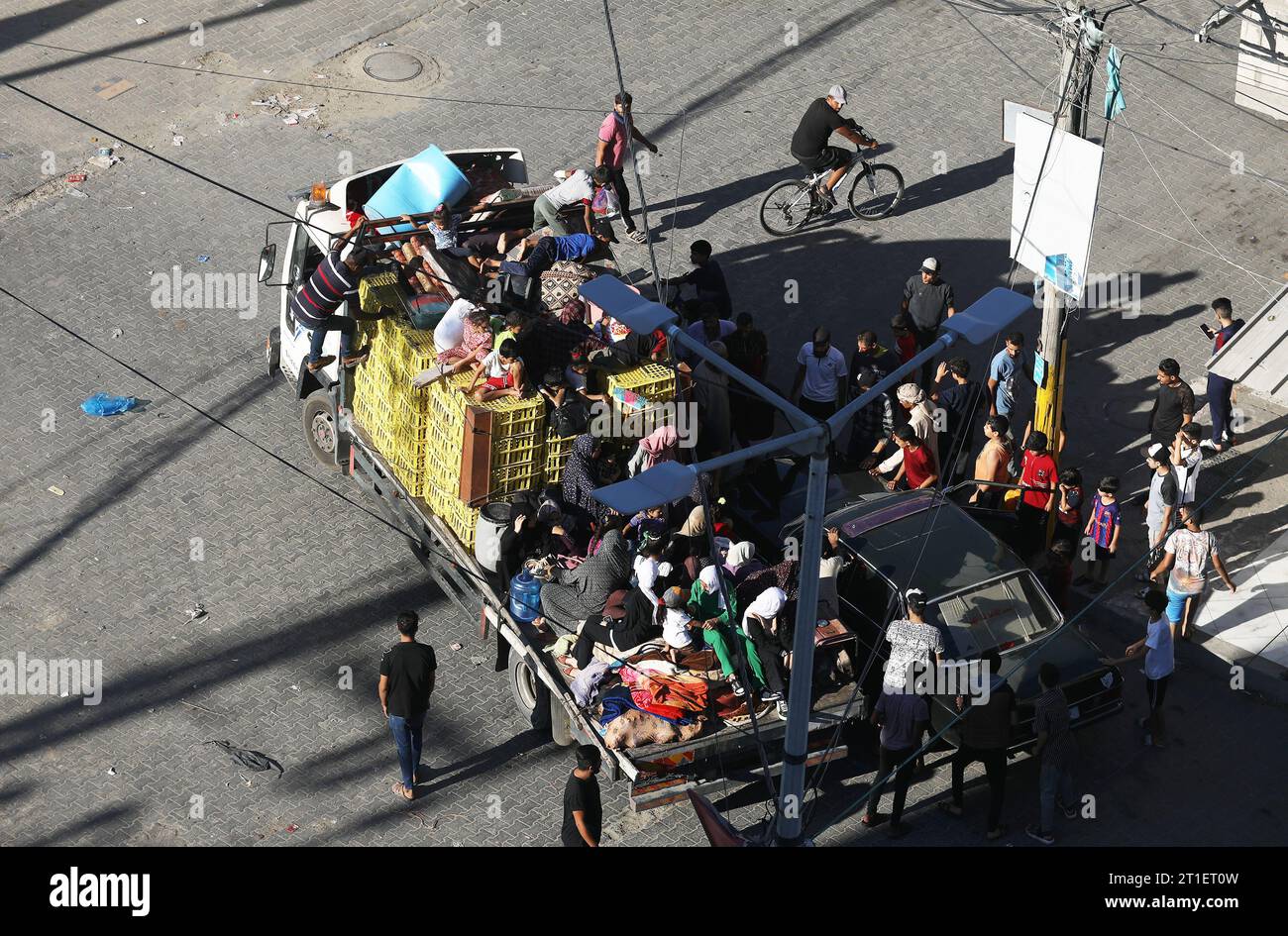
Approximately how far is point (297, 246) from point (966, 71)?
33.4ft

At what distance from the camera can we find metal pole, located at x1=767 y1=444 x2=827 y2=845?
31.6 ft

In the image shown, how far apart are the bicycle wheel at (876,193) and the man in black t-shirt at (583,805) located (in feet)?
31.6

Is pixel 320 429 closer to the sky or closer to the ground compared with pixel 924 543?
closer to the sky

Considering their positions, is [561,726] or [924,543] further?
[924,543]

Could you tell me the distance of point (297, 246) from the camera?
15617 mm

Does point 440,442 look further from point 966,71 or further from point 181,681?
point 966,71

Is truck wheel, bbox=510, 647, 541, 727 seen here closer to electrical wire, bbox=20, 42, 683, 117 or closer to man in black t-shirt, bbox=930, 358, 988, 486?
man in black t-shirt, bbox=930, 358, 988, 486

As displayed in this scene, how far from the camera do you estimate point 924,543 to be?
13.4 meters

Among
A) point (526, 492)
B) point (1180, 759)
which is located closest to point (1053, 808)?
point (1180, 759)

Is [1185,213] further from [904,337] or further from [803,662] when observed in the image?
[803,662]

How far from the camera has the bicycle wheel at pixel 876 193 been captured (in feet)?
63.1

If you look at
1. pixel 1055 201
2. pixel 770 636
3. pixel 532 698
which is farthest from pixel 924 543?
pixel 532 698

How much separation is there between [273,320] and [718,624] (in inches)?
286

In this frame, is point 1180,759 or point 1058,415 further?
point 1058,415
